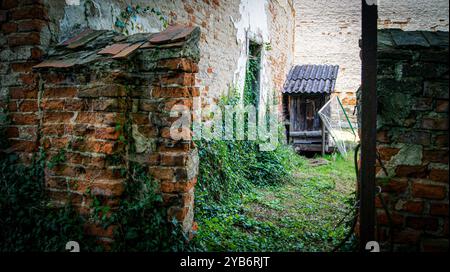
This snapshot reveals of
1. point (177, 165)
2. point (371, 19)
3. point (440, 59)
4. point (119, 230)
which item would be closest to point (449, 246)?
point (440, 59)

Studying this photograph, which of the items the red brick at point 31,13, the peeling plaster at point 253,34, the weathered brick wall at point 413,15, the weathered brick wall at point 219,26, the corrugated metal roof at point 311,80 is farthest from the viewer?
the weathered brick wall at point 413,15

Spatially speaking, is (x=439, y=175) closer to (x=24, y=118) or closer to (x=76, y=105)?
(x=76, y=105)

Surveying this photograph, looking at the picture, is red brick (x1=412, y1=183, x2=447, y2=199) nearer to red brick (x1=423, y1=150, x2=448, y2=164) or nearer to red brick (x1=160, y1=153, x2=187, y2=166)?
red brick (x1=423, y1=150, x2=448, y2=164)

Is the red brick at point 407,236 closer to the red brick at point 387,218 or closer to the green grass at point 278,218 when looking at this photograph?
the red brick at point 387,218

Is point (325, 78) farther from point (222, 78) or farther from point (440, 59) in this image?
point (440, 59)

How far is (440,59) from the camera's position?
6.74ft

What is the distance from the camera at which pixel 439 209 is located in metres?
2.08

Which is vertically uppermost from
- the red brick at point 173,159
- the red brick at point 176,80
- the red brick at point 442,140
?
the red brick at point 176,80

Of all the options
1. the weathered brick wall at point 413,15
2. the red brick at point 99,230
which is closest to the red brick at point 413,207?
the red brick at point 99,230

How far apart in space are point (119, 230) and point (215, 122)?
316 cm

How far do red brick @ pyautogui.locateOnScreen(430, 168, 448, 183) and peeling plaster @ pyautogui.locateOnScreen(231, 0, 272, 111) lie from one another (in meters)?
4.47

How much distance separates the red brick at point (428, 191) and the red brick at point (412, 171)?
66 mm

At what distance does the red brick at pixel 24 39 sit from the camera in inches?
101
